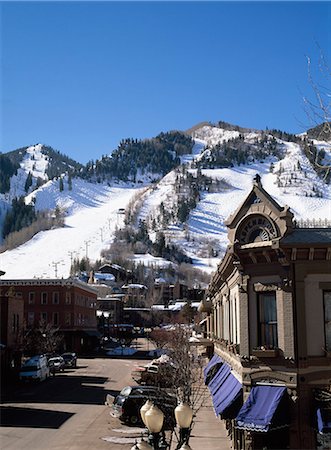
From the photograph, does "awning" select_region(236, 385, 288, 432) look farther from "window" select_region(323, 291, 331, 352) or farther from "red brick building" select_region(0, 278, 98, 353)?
"red brick building" select_region(0, 278, 98, 353)

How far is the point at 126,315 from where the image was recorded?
508 ft

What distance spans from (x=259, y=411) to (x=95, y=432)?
11506 millimetres

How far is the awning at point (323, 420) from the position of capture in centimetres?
1631

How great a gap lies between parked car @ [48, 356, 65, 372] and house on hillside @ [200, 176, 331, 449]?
36878 mm

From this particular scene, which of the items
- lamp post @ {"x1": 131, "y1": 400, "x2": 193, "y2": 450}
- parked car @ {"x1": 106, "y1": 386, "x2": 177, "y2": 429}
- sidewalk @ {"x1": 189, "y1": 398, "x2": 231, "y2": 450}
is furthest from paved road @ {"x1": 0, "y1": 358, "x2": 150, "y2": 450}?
lamp post @ {"x1": 131, "y1": 400, "x2": 193, "y2": 450}

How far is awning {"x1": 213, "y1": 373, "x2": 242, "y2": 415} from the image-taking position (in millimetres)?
18388

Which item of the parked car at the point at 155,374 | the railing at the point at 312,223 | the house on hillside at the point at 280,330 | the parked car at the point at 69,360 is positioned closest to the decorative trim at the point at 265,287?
the house on hillside at the point at 280,330

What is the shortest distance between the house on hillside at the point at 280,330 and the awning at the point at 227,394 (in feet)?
0.16

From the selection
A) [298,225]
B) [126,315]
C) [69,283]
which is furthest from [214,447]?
[126,315]

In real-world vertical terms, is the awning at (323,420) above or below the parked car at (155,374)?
above

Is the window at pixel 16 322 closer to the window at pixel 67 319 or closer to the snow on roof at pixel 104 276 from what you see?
the window at pixel 67 319

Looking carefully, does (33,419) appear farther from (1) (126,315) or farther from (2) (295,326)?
(1) (126,315)

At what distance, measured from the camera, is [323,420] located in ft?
54.1

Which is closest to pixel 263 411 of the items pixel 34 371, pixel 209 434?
pixel 209 434
